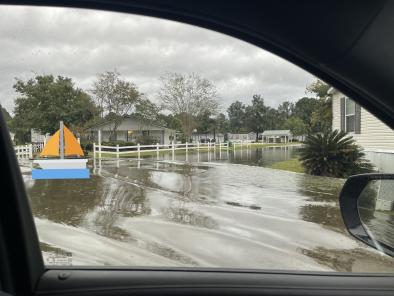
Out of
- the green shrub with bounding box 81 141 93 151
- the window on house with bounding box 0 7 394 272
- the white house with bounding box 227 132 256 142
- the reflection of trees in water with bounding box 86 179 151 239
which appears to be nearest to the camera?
the window on house with bounding box 0 7 394 272

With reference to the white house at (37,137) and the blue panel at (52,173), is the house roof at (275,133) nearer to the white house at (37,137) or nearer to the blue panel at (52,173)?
the blue panel at (52,173)

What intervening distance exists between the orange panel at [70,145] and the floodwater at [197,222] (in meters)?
0.33

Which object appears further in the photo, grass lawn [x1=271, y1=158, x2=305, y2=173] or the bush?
grass lawn [x1=271, y1=158, x2=305, y2=173]

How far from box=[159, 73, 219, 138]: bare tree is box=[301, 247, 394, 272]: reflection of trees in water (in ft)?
6.38

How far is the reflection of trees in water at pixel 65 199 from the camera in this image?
3.68 meters

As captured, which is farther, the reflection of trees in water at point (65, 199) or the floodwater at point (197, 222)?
the reflection of trees in water at point (65, 199)

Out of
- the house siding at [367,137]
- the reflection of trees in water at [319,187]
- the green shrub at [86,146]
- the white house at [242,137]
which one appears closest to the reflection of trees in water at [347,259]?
the house siding at [367,137]

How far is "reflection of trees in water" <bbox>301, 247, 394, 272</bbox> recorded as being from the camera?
7.70 feet

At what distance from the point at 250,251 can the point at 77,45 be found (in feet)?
7.25

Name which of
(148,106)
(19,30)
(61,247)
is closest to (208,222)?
(148,106)

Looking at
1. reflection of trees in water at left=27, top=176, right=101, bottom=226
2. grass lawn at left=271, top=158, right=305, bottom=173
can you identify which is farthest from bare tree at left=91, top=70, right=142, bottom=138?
grass lawn at left=271, top=158, right=305, bottom=173

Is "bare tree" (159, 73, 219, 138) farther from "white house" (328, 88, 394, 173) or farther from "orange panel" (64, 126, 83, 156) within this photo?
"orange panel" (64, 126, 83, 156)

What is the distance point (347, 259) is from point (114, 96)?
257 cm

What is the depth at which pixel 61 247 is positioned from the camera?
9.33 feet
